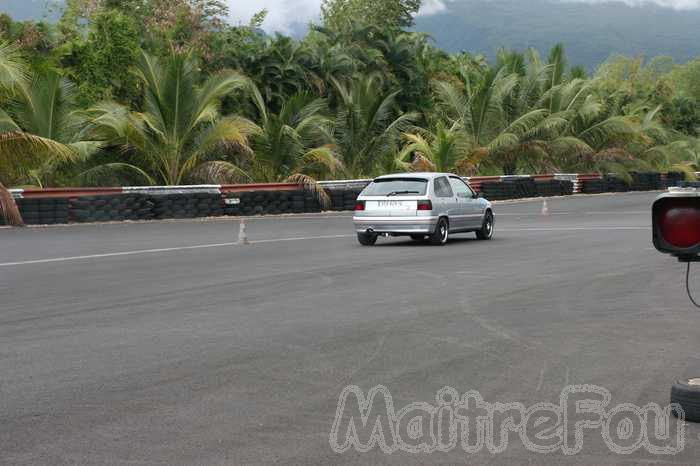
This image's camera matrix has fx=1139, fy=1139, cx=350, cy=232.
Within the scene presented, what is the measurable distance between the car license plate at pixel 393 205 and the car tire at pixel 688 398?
15.8m

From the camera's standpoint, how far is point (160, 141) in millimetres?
36938

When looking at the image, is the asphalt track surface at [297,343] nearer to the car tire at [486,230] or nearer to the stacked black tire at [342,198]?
the car tire at [486,230]

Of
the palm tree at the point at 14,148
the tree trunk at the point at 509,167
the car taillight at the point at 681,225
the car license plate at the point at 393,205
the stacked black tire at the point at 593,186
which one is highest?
the palm tree at the point at 14,148

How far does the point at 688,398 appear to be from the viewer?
22.5 ft

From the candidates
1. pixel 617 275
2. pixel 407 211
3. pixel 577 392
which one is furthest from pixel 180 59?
pixel 577 392

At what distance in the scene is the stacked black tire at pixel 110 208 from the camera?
32.0 metres

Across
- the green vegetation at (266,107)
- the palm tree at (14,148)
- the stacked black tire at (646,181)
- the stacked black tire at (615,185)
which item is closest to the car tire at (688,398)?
the green vegetation at (266,107)

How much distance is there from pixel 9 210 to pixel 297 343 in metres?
22.2

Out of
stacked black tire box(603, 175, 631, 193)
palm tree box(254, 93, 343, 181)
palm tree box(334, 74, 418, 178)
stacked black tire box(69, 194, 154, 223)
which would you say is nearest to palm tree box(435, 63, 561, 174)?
stacked black tire box(603, 175, 631, 193)

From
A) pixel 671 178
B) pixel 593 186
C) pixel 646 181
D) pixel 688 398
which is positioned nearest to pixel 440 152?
pixel 593 186

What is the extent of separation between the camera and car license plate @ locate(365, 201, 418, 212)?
74.8 ft

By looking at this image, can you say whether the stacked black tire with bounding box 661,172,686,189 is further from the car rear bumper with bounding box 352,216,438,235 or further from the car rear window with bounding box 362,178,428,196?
the car rear bumper with bounding box 352,216,438,235

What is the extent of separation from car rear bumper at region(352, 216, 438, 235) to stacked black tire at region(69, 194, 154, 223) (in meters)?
12.0

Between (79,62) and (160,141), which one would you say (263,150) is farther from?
(79,62)
